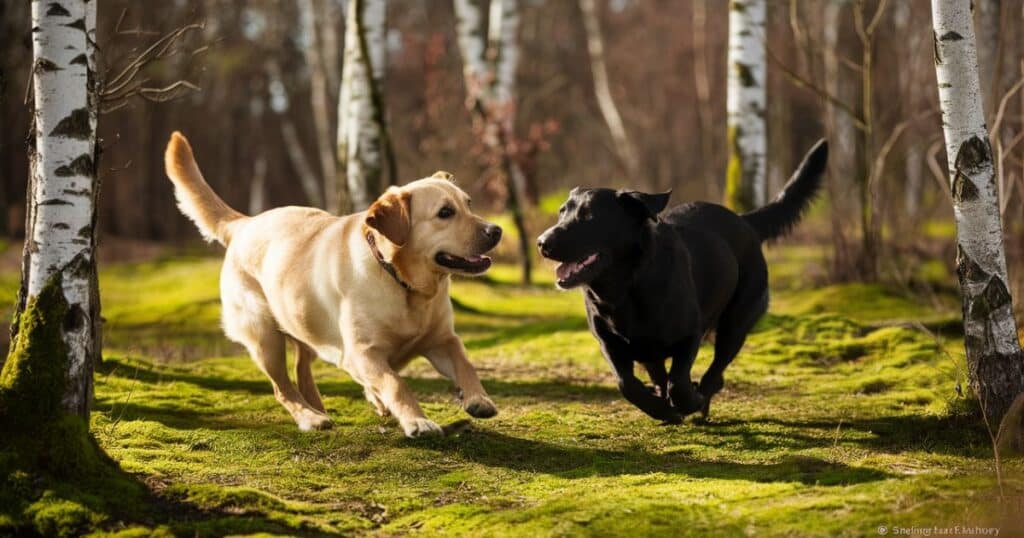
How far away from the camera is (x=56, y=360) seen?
4.36 m

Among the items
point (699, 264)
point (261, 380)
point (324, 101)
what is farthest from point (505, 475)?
point (324, 101)

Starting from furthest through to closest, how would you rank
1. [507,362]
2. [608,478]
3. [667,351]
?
[507,362]
[667,351]
[608,478]

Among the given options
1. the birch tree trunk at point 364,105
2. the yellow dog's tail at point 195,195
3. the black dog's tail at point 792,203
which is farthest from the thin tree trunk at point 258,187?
the black dog's tail at point 792,203

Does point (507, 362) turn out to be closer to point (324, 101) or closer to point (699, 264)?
point (699, 264)

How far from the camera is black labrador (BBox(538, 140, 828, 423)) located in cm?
546

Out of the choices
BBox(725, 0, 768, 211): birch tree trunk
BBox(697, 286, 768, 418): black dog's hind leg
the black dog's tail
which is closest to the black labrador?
BBox(697, 286, 768, 418): black dog's hind leg

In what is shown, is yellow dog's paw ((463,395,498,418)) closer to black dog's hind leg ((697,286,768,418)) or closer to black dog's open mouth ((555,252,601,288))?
black dog's open mouth ((555,252,601,288))

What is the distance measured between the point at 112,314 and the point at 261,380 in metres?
5.14

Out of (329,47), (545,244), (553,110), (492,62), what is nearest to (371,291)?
(545,244)

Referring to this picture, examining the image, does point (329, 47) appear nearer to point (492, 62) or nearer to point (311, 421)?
point (492, 62)

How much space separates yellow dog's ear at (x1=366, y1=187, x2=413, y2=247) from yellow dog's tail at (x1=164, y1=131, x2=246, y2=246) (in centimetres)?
152

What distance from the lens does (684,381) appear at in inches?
220

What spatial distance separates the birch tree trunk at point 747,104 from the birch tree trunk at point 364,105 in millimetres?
3572

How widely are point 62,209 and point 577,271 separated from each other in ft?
7.67
